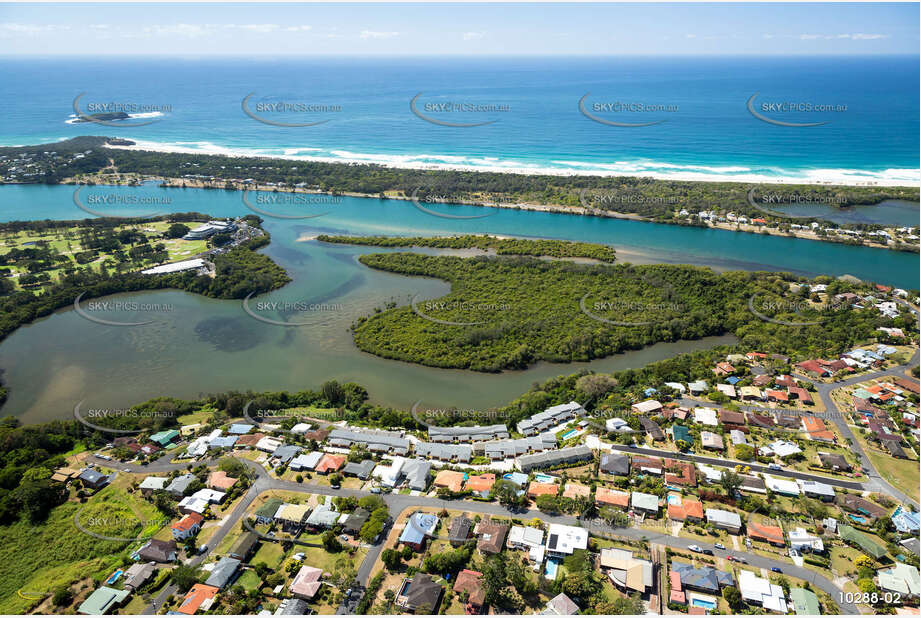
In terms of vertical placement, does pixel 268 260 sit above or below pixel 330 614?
above

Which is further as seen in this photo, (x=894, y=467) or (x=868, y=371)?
(x=868, y=371)

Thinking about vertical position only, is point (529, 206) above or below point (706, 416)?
above

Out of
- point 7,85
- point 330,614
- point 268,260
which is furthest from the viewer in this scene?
point 7,85

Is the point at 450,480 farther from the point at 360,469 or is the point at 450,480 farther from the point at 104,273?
the point at 104,273

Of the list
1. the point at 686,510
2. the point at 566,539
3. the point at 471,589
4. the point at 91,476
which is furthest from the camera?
the point at 91,476

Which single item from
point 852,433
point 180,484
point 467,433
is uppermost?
point 852,433

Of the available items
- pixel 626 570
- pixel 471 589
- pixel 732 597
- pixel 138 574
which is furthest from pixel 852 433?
pixel 138 574

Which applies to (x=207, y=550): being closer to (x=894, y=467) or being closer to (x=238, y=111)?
(x=894, y=467)

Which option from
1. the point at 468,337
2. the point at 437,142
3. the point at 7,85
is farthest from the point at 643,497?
the point at 7,85
